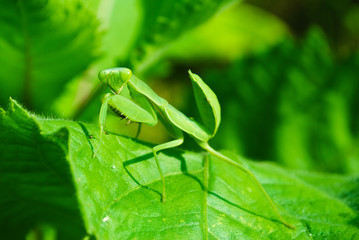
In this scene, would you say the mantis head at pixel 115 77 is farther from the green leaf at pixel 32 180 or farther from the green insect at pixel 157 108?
the green leaf at pixel 32 180

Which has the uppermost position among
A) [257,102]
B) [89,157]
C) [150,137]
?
[89,157]

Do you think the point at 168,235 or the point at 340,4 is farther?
the point at 340,4

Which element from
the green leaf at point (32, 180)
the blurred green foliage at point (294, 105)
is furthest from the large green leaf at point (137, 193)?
the blurred green foliage at point (294, 105)

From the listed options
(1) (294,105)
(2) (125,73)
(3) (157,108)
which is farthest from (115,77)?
(1) (294,105)

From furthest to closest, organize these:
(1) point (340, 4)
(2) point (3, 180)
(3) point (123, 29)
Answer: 1. (1) point (340, 4)
2. (3) point (123, 29)
3. (2) point (3, 180)

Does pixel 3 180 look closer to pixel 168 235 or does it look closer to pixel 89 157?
pixel 89 157

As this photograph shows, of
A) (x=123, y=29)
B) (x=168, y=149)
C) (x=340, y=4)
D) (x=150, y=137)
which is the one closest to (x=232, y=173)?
(x=168, y=149)
